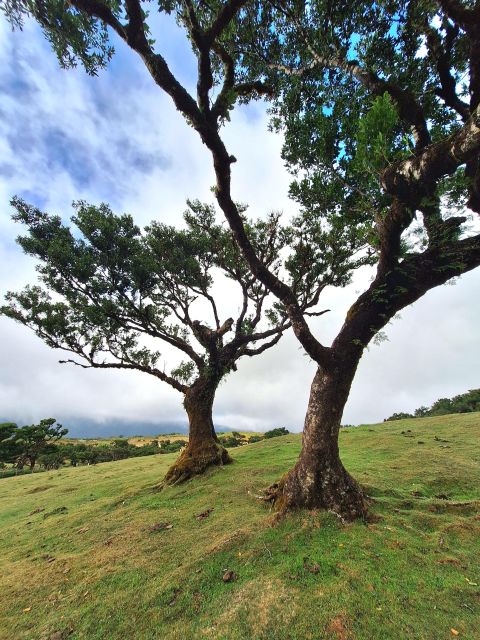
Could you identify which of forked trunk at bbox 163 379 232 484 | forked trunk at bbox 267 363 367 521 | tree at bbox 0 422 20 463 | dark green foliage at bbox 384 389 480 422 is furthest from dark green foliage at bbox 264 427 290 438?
tree at bbox 0 422 20 463

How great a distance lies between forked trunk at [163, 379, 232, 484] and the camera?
11.8 metres

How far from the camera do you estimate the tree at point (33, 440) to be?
109 feet

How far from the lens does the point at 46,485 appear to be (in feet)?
54.1

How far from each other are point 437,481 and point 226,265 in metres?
11.5

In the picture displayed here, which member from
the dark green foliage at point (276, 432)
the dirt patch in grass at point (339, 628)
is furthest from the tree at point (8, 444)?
the dirt patch in grass at point (339, 628)

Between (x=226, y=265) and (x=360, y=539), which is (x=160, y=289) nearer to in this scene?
(x=226, y=265)

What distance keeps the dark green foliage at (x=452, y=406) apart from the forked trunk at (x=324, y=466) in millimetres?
22131

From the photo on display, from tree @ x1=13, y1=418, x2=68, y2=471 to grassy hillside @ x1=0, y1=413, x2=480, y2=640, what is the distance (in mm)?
28796

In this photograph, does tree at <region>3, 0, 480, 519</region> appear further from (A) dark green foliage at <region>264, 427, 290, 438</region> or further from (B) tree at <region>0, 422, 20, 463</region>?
(B) tree at <region>0, 422, 20, 463</region>

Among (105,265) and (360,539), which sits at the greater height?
(105,265)

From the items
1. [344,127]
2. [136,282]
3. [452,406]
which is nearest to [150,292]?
[136,282]

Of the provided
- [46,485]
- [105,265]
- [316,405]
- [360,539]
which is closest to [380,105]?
[316,405]

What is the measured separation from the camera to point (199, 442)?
13.1 meters

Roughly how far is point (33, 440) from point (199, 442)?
30507 millimetres
